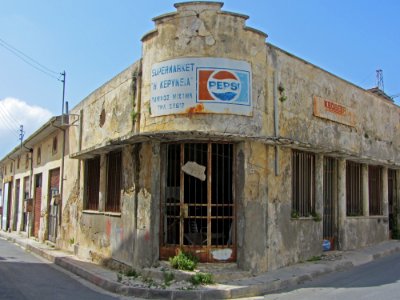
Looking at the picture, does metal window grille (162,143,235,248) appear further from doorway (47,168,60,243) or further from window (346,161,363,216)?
doorway (47,168,60,243)

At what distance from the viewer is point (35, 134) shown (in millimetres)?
20266

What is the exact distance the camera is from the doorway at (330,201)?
43.6 ft

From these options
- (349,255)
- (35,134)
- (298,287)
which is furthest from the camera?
(35,134)

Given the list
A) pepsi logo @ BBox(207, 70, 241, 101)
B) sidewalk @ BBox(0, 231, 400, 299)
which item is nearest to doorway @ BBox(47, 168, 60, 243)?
sidewalk @ BBox(0, 231, 400, 299)

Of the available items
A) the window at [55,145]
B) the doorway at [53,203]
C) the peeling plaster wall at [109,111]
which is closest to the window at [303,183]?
the peeling plaster wall at [109,111]

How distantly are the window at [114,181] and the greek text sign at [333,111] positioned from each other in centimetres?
558

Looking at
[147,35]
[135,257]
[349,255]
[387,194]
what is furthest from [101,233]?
[387,194]

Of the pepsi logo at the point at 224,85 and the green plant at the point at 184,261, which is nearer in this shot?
the green plant at the point at 184,261

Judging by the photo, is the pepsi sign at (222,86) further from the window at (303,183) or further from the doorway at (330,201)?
the doorway at (330,201)

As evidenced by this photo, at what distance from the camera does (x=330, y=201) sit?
1357 centimetres

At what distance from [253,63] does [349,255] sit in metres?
6.19

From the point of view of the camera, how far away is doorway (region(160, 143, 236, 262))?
32.2 feet

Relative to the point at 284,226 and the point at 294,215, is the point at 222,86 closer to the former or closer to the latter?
the point at 284,226

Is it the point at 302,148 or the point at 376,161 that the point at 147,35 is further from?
the point at 376,161
